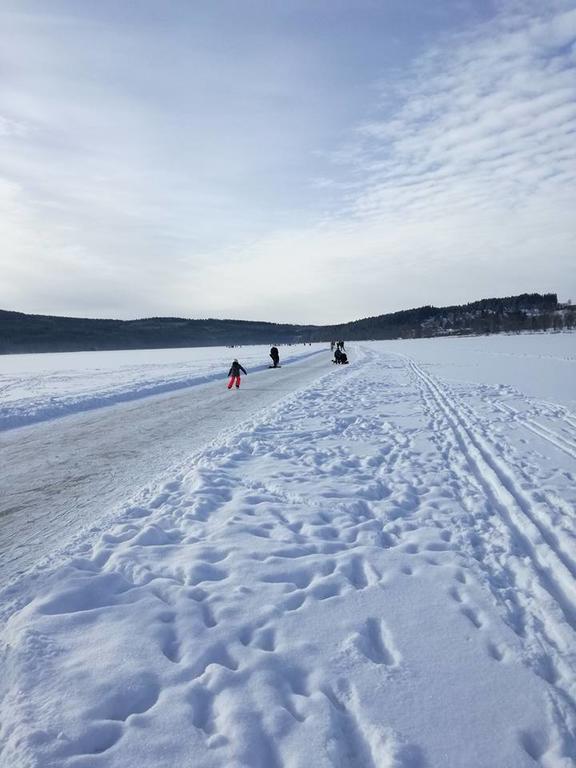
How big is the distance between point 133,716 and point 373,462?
543 centimetres

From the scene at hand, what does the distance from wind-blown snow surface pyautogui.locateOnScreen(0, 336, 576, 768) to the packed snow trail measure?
0.59 metres

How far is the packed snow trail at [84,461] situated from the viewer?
4.75 m

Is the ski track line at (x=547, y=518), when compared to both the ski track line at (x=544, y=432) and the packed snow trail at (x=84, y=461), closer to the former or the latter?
the ski track line at (x=544, y=432)

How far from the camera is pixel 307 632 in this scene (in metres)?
3.10

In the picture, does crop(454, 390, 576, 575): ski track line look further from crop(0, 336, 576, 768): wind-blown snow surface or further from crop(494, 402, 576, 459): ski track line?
crop(494, 402, 576, 459): ski track line

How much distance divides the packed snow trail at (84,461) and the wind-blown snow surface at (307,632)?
59cm

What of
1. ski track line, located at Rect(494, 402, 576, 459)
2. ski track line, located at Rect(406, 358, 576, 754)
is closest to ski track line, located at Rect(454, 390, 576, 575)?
ski track line, located at Rect(406, 358, 576, 754)

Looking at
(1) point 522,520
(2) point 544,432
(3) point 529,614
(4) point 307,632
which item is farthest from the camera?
(2) point 544,432

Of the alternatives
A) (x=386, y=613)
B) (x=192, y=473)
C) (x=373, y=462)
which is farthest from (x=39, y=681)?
(x=373, y=462)

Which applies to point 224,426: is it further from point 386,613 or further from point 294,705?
point 294,705

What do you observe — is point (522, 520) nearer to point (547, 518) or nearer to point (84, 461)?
point (547, 518)

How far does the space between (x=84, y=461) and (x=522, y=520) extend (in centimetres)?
639

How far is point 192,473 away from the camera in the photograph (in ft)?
21.4

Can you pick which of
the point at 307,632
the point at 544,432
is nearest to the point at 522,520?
the point at 307,632
